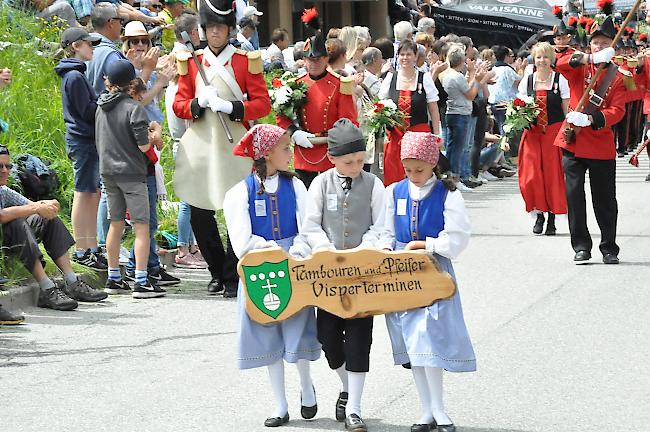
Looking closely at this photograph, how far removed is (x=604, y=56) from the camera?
10.7 meters

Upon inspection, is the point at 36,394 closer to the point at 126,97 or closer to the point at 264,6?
the point at 126,97

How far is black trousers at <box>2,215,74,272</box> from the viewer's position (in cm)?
945

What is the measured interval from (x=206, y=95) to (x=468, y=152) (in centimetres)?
808

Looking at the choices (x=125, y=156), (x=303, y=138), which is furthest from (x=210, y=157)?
(x=303, y=138)

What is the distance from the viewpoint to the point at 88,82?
34.2 feet

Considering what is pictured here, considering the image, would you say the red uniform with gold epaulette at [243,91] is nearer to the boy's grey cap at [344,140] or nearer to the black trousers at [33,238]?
the black trousers at [33,238]

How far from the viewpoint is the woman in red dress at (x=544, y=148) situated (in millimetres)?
12789

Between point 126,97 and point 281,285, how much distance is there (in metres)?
4.20

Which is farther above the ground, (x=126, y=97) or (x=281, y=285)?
(x=126, y=97)

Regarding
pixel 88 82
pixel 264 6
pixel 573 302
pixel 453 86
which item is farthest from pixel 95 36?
pixel 264 6

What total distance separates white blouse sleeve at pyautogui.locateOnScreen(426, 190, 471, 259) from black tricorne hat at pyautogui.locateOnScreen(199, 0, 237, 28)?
395cm

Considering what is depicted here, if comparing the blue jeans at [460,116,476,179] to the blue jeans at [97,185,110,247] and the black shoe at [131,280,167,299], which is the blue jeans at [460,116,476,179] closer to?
the blue jeans at [97,185,110,247]

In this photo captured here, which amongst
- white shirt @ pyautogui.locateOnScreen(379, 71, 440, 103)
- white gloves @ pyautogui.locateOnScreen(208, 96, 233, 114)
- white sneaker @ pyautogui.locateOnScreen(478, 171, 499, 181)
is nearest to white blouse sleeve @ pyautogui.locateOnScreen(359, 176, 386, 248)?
white gloves @ pyautogui.locateOnScreen(208, 96, 233, 114)

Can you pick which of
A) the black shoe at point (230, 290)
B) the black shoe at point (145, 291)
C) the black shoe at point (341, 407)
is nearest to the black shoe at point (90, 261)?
the black shoe at point (145, 291)
